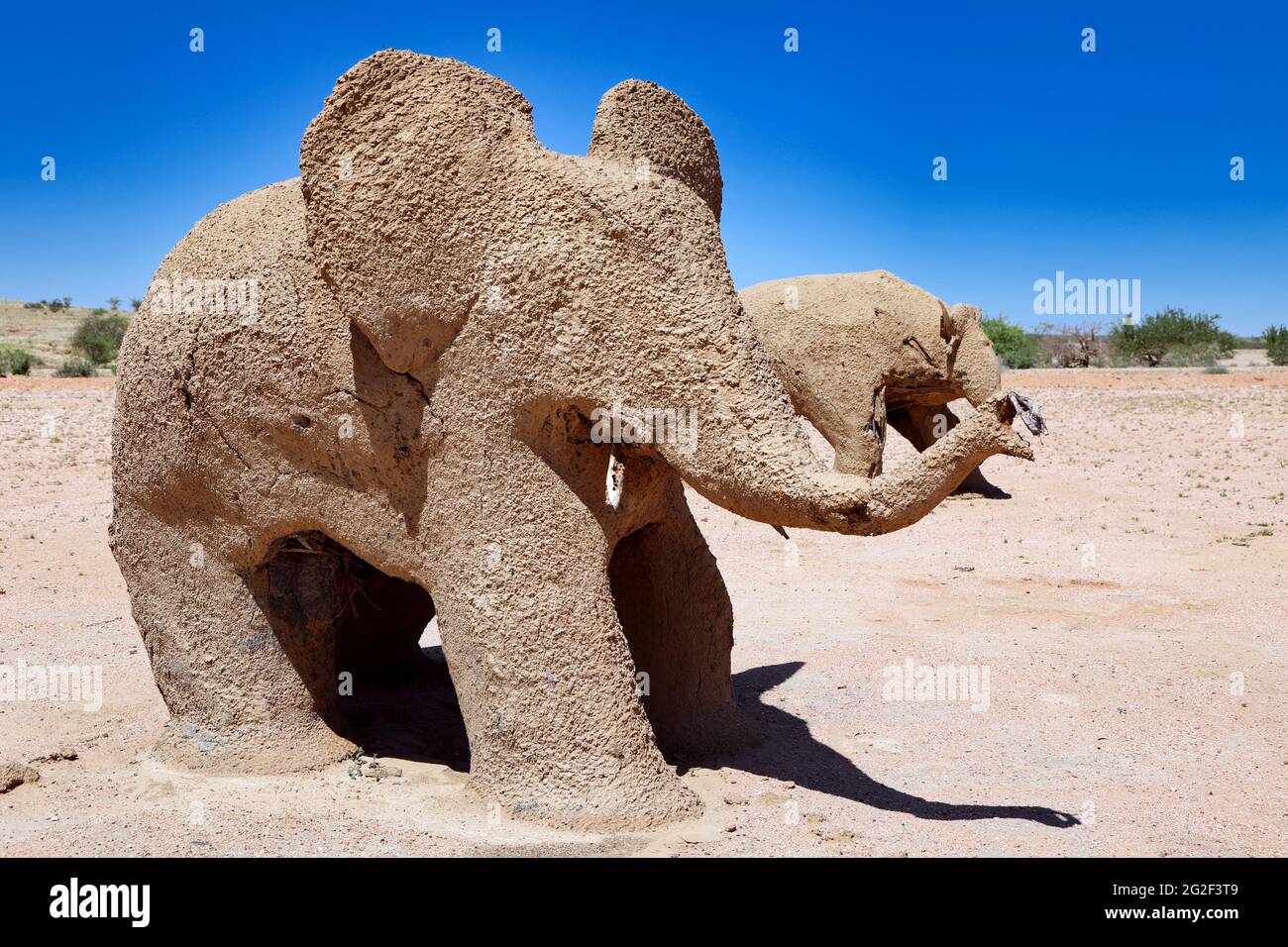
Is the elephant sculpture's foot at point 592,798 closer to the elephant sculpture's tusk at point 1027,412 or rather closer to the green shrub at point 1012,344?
the elephant sculpture's tusk at point 1027,412

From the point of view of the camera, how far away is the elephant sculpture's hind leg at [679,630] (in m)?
4.98

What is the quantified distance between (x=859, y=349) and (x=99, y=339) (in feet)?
111

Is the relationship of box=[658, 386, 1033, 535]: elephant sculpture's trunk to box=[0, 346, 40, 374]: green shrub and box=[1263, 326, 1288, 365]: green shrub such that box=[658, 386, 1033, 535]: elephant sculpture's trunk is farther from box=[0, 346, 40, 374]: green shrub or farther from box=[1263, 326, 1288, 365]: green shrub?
box=[1263, 326, 1288, 365]: green shrub

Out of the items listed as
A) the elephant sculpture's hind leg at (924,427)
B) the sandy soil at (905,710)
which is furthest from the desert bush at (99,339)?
the elephant sculpture's hind leg at (924,427)

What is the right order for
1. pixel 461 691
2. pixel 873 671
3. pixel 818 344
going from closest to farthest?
pixel 461 691 → pixel 873 671 → pixel 818 344

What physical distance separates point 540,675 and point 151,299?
2449 millimetres

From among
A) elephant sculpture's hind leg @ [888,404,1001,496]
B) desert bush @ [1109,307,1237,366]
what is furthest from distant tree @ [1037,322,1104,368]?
elephant sculpture's hind leg @ [888,404,1001,496]

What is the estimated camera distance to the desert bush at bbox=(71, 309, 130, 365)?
1407 inches

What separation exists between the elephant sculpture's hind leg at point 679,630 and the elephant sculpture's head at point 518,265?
121 centimetres

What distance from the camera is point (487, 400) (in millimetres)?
4008

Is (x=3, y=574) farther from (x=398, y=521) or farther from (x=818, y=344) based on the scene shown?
(x=818, y=344)

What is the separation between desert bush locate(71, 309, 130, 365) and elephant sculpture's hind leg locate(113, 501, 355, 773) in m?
32.8

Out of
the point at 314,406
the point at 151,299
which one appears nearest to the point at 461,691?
the point at 314,406

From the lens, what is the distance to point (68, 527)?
10836mm
